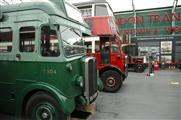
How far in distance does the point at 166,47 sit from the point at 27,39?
52.2 ft

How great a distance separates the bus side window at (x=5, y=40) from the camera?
385 cm

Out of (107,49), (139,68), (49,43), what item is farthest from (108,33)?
(139,68)

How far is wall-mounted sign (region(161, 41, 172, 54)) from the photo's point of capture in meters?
16.8

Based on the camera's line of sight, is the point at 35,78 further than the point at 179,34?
No

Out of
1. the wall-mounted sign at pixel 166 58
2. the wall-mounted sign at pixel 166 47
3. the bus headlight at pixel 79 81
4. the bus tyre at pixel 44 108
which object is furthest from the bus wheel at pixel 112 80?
the wall-mounted sign at pixel 166 47

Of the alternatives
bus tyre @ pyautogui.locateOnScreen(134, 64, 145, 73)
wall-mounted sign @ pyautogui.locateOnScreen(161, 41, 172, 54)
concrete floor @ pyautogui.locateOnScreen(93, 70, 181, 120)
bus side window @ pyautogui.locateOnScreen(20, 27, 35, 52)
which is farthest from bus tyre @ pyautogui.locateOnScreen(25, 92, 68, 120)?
wall-mounted sign @ pyautogui.locateOnScreen(161, 41, 172, 54)

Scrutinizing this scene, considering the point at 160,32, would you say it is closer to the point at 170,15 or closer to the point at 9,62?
Answer: the point at 170,15

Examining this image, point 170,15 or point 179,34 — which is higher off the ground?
point 170,15

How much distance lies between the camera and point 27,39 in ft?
12.1

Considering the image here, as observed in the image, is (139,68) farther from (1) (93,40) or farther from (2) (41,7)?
(2) (41,7)

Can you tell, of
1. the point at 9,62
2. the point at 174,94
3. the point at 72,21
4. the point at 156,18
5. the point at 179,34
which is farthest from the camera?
the point at 156,18

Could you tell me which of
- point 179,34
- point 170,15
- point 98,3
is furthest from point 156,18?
Answer: point 98,3

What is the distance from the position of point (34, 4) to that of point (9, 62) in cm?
139

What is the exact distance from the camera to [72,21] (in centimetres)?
411
